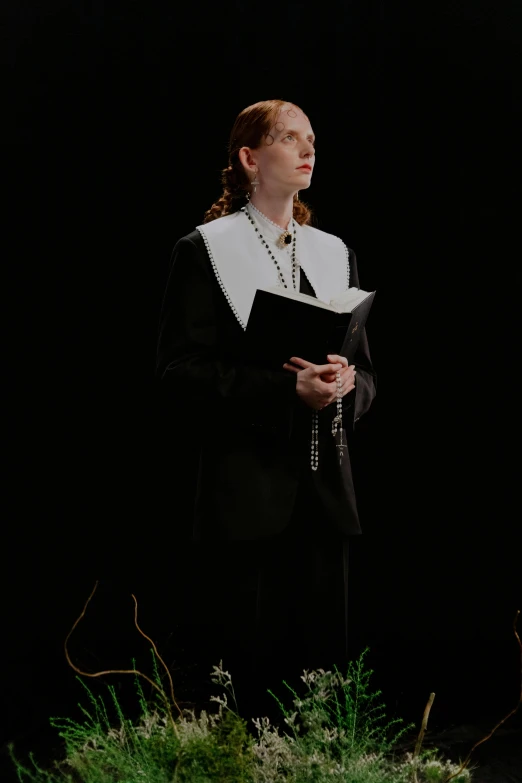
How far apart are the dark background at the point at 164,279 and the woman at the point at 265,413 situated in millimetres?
482

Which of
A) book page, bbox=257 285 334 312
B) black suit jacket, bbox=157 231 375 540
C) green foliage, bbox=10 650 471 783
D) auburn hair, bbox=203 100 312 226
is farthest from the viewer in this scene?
auburn hair, bbox=203 100 312 226

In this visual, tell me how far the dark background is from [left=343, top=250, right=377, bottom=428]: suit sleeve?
0.50 meters

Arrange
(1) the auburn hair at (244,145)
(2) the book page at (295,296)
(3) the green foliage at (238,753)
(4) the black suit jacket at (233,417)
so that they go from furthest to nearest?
(1) the auburn hair at (244,145) → (4) the black suit jacket at (233,417) → (2) the book page at (295,296) → (3) the green foliage at (238,753)

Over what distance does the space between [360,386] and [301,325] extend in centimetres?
28

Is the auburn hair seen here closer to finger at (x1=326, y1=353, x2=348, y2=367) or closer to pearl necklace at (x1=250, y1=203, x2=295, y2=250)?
pearl necklace at (x1=250, y1=203, x2=295, y2=250)

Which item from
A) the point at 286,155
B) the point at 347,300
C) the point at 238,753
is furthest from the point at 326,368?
the point at 238,753

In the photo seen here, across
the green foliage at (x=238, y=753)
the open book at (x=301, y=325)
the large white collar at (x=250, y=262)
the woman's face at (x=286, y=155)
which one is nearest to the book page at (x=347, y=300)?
the open book at (x=301, y=325)

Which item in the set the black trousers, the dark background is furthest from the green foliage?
the dark background

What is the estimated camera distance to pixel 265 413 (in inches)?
92.8

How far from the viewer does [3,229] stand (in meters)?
2.95

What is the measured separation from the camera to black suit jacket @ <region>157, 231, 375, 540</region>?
2.36 metres

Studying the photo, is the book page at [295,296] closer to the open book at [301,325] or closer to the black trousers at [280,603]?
the open book at [301,325]

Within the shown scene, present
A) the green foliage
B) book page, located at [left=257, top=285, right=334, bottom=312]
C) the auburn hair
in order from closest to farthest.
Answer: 1. the green foliage
2. book page, located at [left=257, top=285, right=334, bottom=312]
3. the auburn hair

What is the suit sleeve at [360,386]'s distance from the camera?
245cm
